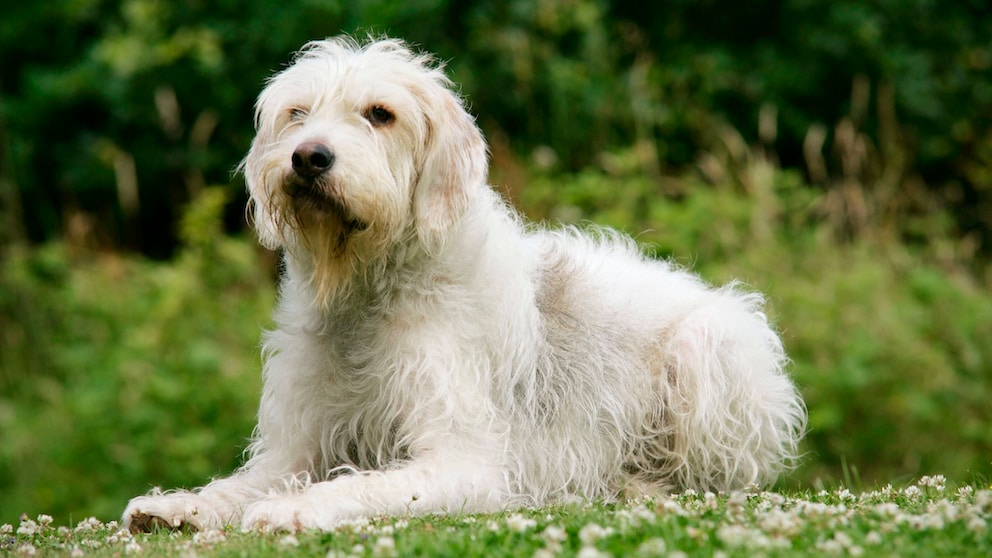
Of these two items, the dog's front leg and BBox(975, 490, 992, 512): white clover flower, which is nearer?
BBox(975, 490, 992, 512): white clover flower

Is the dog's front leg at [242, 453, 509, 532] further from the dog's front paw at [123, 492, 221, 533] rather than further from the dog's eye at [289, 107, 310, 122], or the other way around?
the dog's eye at [289, 107, 310, 122]

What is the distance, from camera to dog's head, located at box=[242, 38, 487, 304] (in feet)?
15.7

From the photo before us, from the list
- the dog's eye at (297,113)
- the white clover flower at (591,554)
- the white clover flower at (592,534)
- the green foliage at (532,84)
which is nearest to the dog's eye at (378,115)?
the dog's eye at (297,113)

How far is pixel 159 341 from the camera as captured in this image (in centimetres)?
1001

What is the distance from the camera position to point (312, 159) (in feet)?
15.5

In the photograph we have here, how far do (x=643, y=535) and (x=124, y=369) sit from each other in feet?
22.9

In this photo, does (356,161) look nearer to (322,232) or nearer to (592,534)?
(322,232)

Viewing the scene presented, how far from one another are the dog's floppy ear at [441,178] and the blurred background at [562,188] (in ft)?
11.3

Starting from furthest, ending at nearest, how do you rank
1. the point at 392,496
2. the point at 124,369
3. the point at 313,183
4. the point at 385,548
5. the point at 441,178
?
the point at 124,369
the point at 441,178
the point at 313,183
the point at 392,496
the point at 385,548

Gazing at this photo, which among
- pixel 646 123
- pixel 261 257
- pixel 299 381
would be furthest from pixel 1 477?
pixel 646 123

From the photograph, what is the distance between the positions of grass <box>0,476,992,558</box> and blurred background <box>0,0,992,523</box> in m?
3.71

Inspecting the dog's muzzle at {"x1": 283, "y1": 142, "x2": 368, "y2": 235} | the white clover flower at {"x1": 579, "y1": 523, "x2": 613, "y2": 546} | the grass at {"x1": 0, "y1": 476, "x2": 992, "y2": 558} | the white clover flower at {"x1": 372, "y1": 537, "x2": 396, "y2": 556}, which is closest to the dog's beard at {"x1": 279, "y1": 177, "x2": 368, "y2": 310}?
the dog's muzzle at {"x1": 283, "y1": 142, "x2": 368, "y2": 235}

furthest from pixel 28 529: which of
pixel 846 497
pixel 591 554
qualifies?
pixel 846 497

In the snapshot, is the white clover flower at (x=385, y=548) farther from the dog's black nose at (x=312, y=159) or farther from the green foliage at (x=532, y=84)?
the green foliage at (x=532, y=84)
